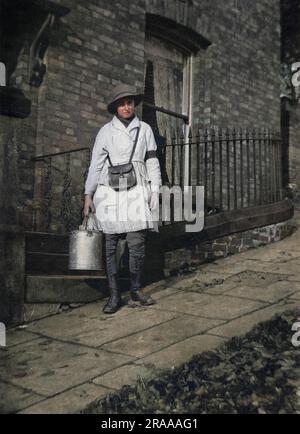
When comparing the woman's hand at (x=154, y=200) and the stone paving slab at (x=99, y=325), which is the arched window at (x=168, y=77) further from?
the stone paving slab at (x=99, y=325)

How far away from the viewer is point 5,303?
4230mm

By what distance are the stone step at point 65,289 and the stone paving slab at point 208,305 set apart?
0.71 meters

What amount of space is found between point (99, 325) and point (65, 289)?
741 mm

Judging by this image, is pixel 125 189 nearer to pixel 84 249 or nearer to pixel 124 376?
pixel 84 249

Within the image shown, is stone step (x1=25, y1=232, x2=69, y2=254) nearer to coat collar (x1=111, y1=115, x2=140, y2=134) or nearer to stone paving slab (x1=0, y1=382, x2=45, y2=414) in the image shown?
coat collar (x1=111, y1=115, x2=140, y2=134)

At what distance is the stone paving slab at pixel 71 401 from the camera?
252cm

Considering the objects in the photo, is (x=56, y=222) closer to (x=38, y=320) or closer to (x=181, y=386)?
(x=38, y=320)

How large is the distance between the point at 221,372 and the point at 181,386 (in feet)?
0.87

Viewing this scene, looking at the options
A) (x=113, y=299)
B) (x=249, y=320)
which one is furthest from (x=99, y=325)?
(x=249, y=320)

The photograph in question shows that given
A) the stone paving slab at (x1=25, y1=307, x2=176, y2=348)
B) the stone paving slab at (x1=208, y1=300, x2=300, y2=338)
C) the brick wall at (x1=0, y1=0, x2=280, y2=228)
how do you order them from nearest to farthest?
the stone paving slab at (x1=208, y1=300, x2=300, y2=338) → the stone paving slab at (x1=25, y1=307, x2=176, y2=348) → the brick wall at (x1=0, y1=0, x2=280, y2=228)

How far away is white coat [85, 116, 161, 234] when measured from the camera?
4418mm

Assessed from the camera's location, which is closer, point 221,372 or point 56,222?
point 221,372

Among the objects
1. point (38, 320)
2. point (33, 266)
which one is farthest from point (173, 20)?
point (38, 320)

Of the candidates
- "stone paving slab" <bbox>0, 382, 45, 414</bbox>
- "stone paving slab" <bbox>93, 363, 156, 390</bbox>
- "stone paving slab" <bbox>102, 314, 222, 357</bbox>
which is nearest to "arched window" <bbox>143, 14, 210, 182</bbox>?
"stone paving slab" <bbox>102, 314, 222, 357</bbox>
